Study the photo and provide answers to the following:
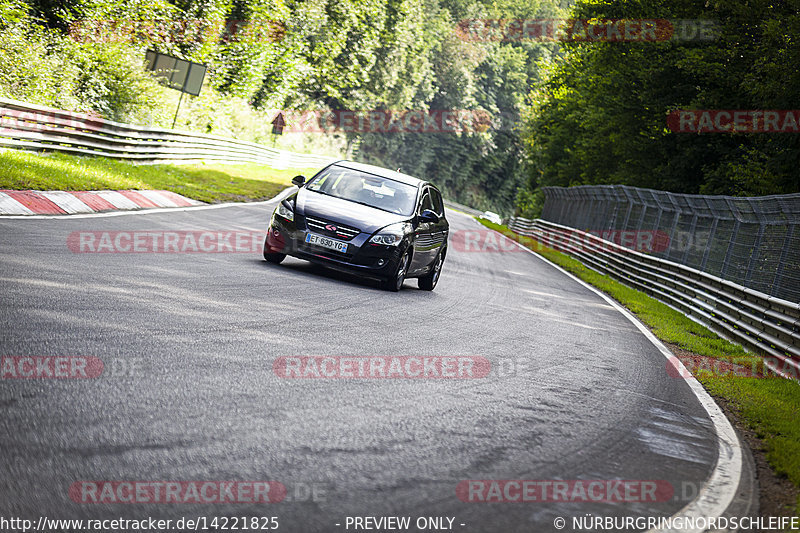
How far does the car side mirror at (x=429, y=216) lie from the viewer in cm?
1256

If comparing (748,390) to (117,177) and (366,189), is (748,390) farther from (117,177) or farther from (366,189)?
(117,177)

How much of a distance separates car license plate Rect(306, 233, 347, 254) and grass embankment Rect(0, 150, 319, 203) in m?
5.27

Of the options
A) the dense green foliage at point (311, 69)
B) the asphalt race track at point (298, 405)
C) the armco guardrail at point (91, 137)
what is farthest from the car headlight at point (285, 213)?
the dense green foliage at point (311, 69)

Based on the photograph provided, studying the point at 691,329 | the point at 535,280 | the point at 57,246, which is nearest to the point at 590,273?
the point at 535,280

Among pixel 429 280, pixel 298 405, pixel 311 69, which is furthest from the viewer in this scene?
pixel 311 69

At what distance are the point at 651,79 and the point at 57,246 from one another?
26.0 metres

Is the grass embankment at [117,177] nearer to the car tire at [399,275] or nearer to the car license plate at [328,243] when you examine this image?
the car license plate at [328,243]

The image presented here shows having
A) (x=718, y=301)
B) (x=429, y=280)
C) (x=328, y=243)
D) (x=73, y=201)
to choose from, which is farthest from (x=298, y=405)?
(x=718, y=301)

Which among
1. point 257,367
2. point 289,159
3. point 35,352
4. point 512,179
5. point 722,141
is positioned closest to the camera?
point 35,352

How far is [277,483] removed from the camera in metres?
3.92

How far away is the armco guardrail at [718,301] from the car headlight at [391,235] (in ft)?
17.0

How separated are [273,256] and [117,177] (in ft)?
26.0

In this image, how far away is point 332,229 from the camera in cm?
1130

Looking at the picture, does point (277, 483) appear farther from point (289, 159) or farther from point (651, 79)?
point (289, 159)
